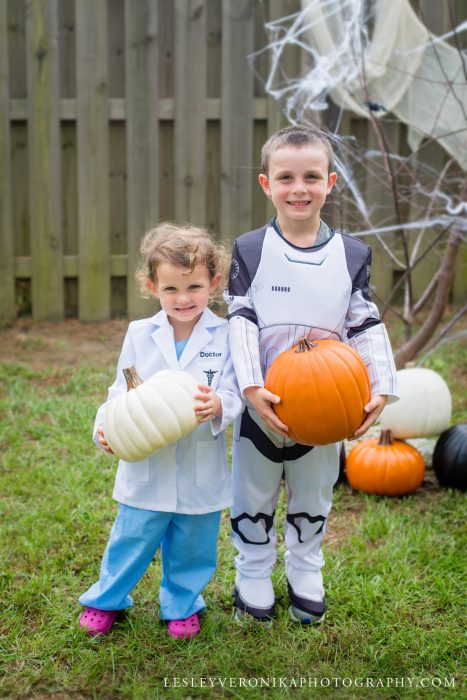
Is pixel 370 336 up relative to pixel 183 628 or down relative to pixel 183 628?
up

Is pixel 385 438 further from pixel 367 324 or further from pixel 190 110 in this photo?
→ pixel 190 110

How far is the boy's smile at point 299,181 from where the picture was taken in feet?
8.29

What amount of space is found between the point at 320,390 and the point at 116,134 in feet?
14.8

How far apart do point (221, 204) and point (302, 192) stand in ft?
13.3

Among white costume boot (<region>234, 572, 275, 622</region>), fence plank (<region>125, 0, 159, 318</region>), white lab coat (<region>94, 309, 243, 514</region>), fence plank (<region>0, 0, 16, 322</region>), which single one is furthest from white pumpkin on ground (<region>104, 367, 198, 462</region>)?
fence plank (<region>0, 0, 16, 322</region>)

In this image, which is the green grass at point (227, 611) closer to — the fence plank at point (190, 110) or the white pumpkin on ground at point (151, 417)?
the white pumpkin on ground at point (151, 417)

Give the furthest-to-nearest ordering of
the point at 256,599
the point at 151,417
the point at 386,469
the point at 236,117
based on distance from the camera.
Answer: the point at 236,117 → the point at 386,469 → the point at 256,599 → the point at 151,417

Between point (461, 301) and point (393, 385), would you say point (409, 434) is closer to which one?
point (393, 385)

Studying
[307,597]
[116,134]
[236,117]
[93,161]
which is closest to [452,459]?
[307,597]

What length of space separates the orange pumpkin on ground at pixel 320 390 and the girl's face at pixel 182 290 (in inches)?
12.8

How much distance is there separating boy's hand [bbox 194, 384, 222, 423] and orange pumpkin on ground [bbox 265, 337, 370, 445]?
182 mm

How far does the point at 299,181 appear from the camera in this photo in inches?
99.7

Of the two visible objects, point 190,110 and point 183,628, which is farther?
point 190,110

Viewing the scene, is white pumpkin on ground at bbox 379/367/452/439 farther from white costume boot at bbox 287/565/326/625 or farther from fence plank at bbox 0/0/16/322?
fence plank at bbox 0/0/16/322
